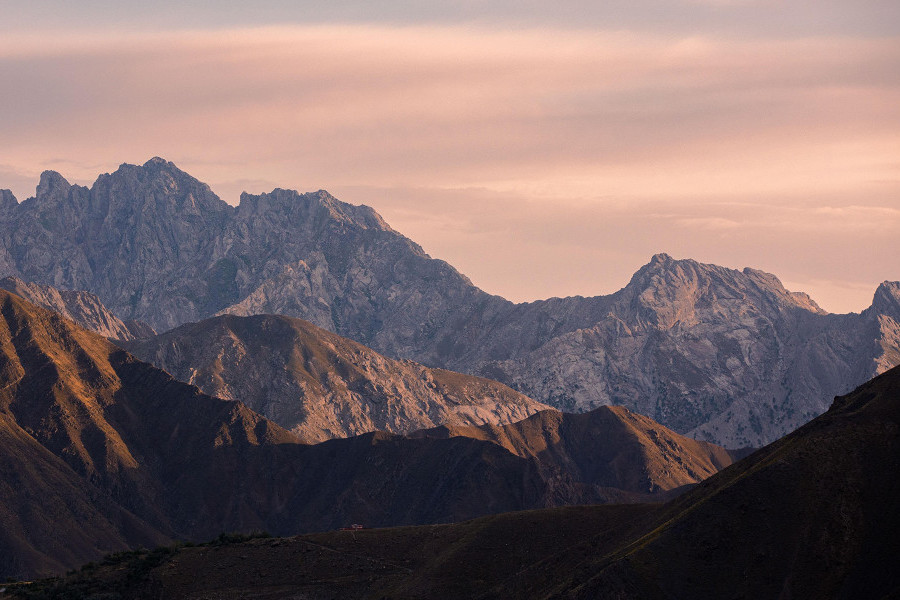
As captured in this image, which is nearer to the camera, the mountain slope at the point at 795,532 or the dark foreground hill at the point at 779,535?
the mountain slope at the point at 795,532

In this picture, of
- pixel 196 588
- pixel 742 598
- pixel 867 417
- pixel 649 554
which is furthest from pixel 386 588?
pixel 867 417

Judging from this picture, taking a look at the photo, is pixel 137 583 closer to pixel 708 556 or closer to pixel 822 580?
pixel 708 556

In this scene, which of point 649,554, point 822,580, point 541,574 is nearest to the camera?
point 822,580

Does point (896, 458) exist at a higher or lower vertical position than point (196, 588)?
higher

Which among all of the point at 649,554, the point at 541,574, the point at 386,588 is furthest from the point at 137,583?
the point at 649,554

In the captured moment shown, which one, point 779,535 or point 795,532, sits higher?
point 795,532

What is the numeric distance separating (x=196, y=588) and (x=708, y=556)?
81.6m

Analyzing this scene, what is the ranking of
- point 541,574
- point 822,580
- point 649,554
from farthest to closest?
point 541,574, point 649,554, point 822,580

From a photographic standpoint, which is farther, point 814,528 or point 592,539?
point 592,539

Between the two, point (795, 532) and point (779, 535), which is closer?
point (795, 532)

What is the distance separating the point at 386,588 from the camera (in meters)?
196

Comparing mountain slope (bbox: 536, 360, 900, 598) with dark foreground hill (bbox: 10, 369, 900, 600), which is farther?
dark foreground hill (bbox: 10, 369, 900, 600)

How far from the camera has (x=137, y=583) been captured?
7584 inches

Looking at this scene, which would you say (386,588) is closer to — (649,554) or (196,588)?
(196,588)
